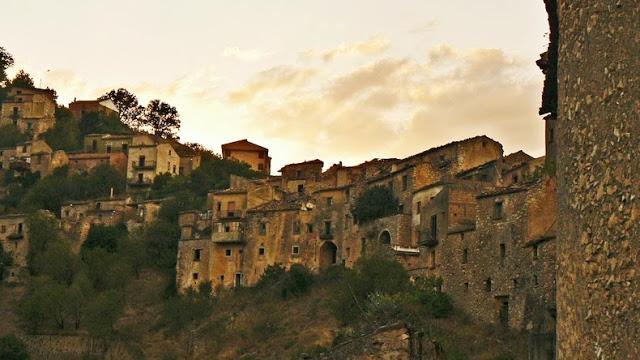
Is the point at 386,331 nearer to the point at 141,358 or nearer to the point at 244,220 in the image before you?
the point at 141,358

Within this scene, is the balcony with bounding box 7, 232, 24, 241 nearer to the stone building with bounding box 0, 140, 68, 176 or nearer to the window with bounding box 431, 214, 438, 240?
the stone building with bounding box 0, 140, 68, 176

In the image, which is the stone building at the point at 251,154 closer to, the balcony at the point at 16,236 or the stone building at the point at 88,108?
the stone building at the point at 88,108

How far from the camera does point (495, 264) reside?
48.7 m

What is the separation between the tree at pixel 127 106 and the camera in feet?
377

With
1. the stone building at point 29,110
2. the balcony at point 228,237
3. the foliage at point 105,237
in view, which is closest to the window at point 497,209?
the balcony at point 228,237

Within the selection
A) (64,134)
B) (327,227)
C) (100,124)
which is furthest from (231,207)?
(100,124)

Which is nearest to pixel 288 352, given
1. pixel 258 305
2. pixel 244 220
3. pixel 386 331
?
pixel 258 305

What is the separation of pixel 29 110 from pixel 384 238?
55995mm

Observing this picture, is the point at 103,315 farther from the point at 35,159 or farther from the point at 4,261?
the point at 35,159

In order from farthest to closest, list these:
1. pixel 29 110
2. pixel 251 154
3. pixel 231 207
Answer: pixel 29 110
pixel 251 154
pixel 231 207

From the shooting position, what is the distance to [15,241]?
274 feet

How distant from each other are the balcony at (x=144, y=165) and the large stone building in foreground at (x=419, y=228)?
11.4 m

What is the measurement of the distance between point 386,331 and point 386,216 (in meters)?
51.1

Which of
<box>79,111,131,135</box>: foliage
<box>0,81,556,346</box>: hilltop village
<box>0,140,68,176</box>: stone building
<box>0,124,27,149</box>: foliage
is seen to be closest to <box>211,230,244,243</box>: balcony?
<box>0,81,556,346</box>: hilltop village
